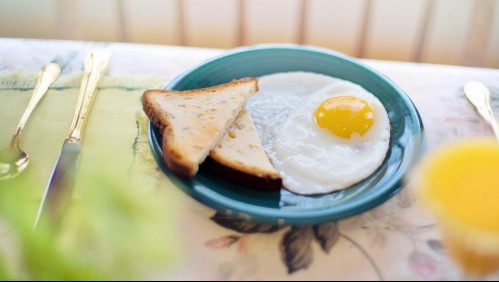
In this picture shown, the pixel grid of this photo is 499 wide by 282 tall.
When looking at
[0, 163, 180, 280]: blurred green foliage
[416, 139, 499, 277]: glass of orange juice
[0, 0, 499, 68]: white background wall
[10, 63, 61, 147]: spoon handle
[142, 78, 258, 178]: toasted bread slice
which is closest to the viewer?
[416, 139, 499, 277]: glass of orange juice

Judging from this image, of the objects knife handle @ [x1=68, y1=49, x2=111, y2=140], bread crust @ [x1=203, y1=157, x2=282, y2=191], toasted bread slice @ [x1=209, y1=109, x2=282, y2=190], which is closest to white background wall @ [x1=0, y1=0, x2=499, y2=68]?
knife handle @ [x1=68, y1=49, x2=111, y2=140]

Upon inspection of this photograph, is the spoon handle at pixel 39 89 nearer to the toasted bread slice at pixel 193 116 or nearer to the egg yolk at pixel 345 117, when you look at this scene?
the toasted bread slice at pixel 193 116

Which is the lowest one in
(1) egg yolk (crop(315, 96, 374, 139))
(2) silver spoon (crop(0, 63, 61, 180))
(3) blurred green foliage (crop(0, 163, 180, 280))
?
(3) blurred green foliage (crop(0, 163, 180, 280))

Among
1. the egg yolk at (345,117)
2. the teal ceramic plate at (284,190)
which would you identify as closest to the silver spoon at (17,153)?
the teal ceramic plate at (284,190)

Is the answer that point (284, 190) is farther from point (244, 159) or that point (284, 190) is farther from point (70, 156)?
point (70, 156)

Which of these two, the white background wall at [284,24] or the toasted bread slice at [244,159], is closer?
the toasted bread slice at [244,159]

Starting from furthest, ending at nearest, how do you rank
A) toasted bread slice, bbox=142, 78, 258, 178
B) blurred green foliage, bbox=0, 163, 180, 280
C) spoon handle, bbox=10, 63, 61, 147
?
spoon handle, bbox=10, 63, 61, 147 → toasted bread slice, bbox=142, 78, 258, 178 → blurred green foliage, bbox=0, 163, 180, 280

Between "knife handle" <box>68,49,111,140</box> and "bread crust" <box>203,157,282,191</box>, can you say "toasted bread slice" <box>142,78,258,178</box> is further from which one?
"knife handle" <box>68,49,111,140</box>
